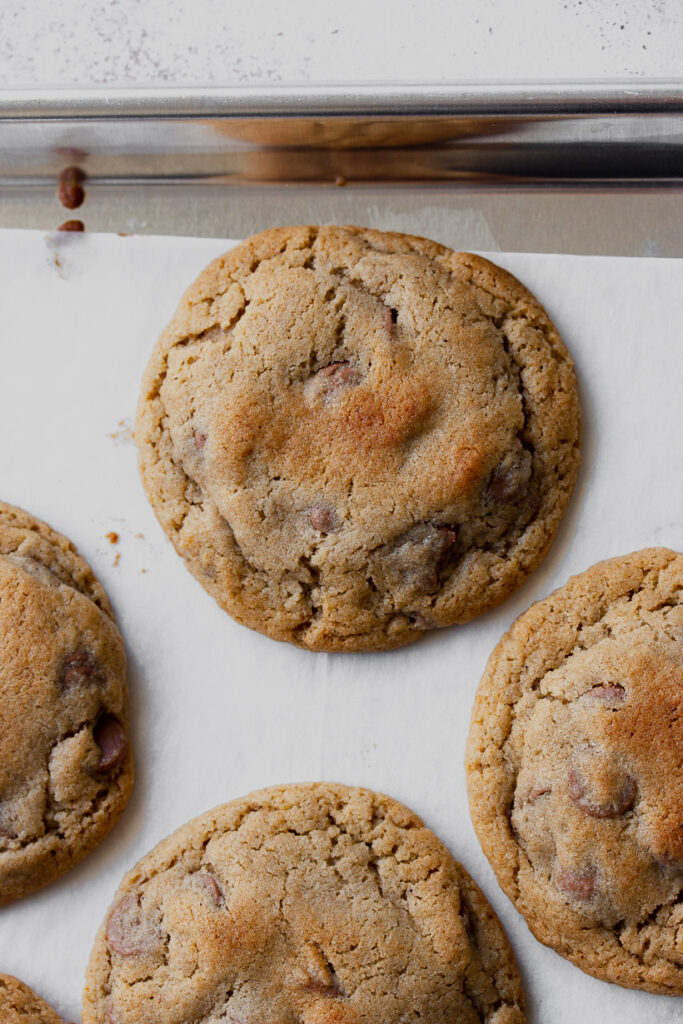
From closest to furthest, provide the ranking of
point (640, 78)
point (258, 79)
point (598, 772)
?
point (598, 772) → point (640, 78) → point (258, 79)

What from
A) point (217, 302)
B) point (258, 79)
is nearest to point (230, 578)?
point (217, 302)

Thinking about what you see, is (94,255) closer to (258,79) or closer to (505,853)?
(258,79)

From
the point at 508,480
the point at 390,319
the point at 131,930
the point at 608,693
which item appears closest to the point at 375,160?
the point at 390,319

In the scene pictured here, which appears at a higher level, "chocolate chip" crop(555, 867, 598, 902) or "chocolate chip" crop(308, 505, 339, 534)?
"chocolate chip" crop(308, 505, 339, 534)

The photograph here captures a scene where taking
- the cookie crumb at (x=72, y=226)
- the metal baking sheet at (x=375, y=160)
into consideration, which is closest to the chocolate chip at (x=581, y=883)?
the metal baking sheet at (x=375, y=160)

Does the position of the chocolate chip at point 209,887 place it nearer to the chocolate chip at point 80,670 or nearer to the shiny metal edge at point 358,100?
the chocolate chip at point 80,670

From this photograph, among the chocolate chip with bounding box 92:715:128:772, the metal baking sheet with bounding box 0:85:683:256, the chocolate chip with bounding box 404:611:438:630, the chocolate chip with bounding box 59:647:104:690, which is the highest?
the metal baking sheet with bounding box 0:85:683:256

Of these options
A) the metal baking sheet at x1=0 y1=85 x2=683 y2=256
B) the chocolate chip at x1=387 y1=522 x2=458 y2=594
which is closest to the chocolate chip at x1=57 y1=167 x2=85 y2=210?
the metal baking sheet at x1=0 y1=85 x2=683 y2=256

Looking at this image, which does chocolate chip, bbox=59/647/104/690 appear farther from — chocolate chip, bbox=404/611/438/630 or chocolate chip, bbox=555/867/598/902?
chocolate chip, bbox=555/867/598/902
